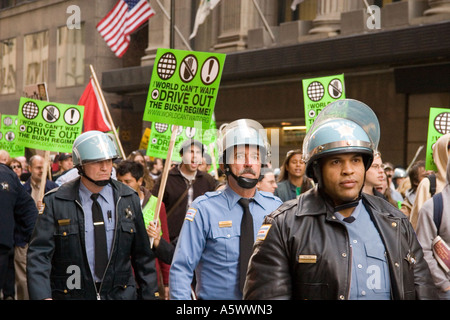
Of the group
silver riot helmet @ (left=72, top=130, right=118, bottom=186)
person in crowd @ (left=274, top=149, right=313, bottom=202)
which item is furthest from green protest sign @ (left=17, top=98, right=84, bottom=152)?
silver riot helmet @ (left=72, top=130, right=118, bottom=186)

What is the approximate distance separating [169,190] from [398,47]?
37.8ft

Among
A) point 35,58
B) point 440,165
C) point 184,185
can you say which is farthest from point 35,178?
point 35,58

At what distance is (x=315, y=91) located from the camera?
13.1m

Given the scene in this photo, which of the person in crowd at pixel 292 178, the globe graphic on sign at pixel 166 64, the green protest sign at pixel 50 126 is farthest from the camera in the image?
the green protest sign at pixel 50 126

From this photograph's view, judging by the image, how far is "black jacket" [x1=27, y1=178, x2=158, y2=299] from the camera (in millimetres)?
6078

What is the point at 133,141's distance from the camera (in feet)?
122

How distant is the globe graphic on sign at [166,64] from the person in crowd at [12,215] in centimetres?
208

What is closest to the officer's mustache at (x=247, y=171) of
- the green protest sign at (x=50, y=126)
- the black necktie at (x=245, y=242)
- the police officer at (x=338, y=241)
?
the black necktie at (x=245, y=242)

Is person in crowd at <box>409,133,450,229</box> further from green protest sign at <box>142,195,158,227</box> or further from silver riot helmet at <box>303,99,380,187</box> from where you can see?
silver riot helmet at <box>303,99,380,187</box>

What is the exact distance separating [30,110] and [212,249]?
27.6 ft

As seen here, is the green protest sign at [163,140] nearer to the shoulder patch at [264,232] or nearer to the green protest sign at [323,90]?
the green protest sign at [323,90]

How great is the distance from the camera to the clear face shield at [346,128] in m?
3.74

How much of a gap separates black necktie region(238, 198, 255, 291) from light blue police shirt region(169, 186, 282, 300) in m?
0.03
